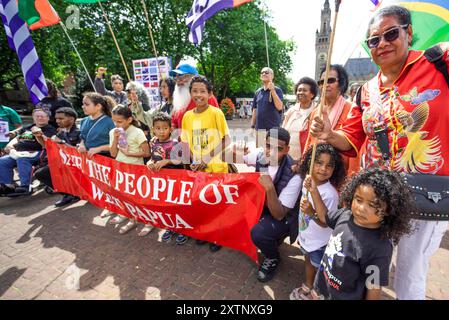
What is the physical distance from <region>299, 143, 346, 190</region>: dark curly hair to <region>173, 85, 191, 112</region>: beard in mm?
2205

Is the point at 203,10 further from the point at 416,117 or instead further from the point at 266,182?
the point at 416,117

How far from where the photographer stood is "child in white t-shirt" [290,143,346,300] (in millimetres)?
2131

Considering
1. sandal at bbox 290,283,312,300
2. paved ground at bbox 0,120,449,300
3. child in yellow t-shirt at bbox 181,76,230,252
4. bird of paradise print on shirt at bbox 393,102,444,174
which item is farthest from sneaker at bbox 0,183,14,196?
bird of paradise print on shirt at bbox 393,102,444,174

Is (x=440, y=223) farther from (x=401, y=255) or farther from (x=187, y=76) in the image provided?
(x=187, y=76)

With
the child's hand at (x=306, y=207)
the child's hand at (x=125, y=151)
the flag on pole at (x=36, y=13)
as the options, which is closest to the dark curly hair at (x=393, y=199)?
the child's hand at (x=306, y=207)

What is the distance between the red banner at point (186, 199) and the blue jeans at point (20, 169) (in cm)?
212

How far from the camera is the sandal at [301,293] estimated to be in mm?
2302

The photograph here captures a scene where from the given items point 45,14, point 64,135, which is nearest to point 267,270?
point 64,135

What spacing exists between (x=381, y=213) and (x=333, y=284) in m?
0.61

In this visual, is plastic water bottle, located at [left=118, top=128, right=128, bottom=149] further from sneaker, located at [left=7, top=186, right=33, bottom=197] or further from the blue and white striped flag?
sneaker, located at [left=7, top=186, right=33, bottom=197]

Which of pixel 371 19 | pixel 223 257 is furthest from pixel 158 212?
pixel 371 19

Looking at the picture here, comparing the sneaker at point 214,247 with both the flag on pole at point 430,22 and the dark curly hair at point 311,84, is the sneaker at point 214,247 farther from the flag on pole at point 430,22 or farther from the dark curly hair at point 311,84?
the flag on pole at point 430,22

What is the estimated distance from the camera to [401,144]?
158 centimetres

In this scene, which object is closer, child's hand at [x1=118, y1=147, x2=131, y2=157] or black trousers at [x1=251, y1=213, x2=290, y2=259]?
black trousers at [x1=251, y1=213, x2=290, y2=259]
